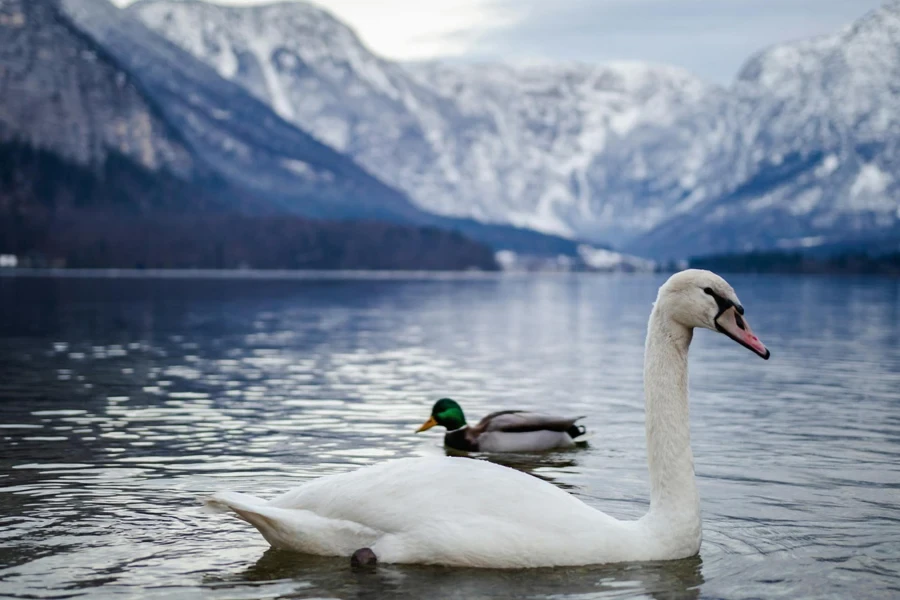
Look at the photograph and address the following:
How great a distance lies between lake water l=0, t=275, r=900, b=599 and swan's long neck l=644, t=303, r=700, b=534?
0.62 metres

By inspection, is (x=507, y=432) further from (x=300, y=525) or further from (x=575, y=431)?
(x=300, y=525)

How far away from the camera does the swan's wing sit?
20.3 meters

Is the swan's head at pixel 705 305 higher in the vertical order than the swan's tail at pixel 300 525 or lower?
higher

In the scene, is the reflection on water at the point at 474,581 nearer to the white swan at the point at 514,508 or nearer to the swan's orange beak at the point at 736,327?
Result: the white swan at the point at 514,508

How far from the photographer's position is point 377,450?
65.4 ft

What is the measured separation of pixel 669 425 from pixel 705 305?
121 cm

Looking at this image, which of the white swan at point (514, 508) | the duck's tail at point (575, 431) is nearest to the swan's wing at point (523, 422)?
the duck's tail at point (575, 431)

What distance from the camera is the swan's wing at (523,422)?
20.3 m

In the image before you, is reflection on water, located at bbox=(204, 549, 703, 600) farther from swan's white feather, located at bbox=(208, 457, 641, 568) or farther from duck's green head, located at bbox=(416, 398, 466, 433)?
duck's green head, located at bbox=(416, 398, 466, 433)

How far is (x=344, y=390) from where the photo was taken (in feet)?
96.2

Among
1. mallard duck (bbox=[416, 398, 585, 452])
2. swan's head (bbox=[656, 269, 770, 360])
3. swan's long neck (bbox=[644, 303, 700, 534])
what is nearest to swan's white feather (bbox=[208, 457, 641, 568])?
swan's long neck (bbox=[644, 303, 700, 534])

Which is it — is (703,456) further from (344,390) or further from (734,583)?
(344,390)

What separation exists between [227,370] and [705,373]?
1360cm

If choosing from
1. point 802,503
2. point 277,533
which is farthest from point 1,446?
point 802,503
